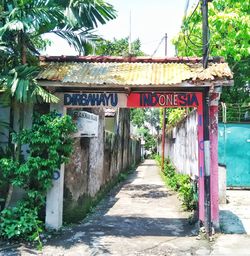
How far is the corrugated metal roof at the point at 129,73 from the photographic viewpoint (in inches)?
304

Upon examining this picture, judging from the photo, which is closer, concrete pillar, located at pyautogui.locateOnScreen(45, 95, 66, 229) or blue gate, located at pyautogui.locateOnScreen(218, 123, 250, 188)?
concrete pillar, located at pyautogui.locateOnScreen(45, 95, 66, 229)

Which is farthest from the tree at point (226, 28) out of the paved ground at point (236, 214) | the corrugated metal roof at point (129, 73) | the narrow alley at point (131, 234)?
the narrow alley at point (131, 234)

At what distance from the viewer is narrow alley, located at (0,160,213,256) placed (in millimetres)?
6996

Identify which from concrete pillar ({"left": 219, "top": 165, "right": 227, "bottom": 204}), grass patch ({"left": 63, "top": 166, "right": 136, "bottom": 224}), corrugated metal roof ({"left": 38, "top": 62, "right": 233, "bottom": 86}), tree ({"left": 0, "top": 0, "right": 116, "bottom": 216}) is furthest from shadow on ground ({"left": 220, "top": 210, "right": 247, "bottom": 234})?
tree ({"left": 0, "top": 0, "right": 116, "bottom": 216})

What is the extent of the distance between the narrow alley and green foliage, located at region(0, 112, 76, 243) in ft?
1.93

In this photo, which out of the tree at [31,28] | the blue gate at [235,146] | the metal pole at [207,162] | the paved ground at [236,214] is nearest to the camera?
the tree at [31,28]

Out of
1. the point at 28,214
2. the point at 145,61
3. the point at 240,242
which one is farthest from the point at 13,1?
the point at 240,242

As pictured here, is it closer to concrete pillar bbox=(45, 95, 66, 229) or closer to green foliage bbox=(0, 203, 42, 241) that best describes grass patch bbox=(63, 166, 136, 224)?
concrete pillar bbox=(45, 95, 66, 229)

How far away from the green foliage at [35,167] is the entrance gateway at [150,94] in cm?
44

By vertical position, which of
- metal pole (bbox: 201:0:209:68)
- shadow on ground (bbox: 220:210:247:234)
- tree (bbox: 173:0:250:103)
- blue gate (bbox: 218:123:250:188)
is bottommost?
shadow on ground (bbox: 220:210:247:234)

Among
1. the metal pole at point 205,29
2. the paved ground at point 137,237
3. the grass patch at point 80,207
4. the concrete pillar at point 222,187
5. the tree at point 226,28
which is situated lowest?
the paved ground at point 137,237

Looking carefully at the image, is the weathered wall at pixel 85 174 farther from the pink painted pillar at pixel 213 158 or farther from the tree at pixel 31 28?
the pink painted pillar at pixel 213 158

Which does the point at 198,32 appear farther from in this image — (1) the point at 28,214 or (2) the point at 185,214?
(1) the point at 28,214

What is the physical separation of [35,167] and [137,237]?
102 inches
